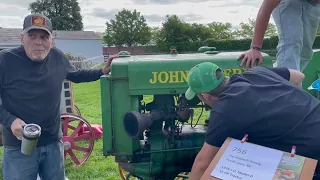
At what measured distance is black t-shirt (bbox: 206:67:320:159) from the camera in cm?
223

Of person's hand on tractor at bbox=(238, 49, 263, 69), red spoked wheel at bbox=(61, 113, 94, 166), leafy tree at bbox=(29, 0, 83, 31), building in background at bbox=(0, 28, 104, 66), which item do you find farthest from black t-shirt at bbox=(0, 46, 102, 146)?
leafy tree at bbox=(29, 0, 83, 31)

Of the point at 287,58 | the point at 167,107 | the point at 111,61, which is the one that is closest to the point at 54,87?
the point at 111,61

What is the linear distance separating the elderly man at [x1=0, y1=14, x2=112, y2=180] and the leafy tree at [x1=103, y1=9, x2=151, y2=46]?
44.8 m

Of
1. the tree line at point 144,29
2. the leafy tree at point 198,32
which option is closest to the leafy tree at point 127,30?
the tree line at point 144,29

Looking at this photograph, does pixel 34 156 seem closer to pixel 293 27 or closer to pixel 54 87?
pixel 54 87

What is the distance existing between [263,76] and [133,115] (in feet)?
3.01

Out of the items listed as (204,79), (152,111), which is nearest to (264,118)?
(204,79)

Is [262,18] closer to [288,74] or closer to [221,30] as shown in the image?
[288,74]

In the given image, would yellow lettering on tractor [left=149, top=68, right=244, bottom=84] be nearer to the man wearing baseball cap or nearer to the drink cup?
the man wearing baseball cap

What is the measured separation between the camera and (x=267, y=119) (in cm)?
223

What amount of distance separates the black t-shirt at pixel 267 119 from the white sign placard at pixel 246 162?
0.08 metres

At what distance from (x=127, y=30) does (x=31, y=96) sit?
46970mm

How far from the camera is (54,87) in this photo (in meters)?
3.11

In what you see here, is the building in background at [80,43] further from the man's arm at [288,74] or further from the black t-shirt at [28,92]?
the man's arm at [288,74]
